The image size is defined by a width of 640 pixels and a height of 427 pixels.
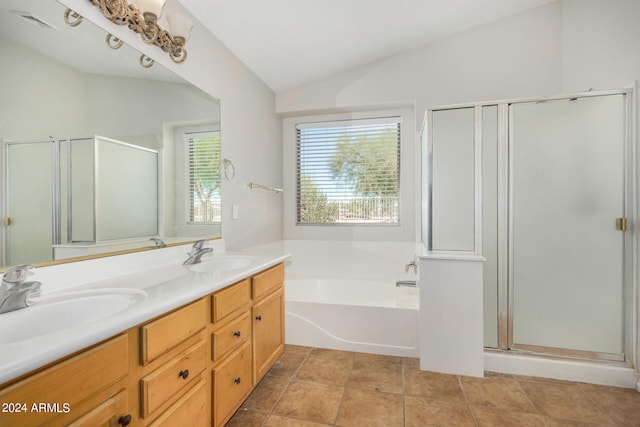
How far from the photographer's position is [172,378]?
1.08m

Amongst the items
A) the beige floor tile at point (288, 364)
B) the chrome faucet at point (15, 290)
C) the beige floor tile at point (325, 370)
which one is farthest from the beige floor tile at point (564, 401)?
the chrome faucet at point (15, 290)

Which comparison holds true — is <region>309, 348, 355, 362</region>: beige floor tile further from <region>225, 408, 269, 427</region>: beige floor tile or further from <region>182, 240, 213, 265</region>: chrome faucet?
<region>182, 240, 213, 265</region>: chrome faucet

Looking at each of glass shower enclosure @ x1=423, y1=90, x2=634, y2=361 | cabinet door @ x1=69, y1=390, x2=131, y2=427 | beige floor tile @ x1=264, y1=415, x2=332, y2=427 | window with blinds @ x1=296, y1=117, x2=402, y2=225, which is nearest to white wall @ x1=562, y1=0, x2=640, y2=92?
glass shower enclosure @ x1=423, y1=90, x2=634, y2=361

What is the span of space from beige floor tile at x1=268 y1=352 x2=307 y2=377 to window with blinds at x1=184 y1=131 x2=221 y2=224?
45.1 inches

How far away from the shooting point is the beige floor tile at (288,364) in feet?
6.82

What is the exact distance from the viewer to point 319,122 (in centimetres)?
346

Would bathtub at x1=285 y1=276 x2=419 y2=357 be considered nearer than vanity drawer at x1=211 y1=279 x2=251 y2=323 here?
No

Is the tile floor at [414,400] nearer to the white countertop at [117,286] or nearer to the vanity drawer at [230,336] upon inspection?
the vanity drawer at [230,336]

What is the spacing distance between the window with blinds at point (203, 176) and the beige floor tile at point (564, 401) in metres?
2.36

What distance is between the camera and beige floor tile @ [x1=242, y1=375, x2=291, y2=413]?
172 cm

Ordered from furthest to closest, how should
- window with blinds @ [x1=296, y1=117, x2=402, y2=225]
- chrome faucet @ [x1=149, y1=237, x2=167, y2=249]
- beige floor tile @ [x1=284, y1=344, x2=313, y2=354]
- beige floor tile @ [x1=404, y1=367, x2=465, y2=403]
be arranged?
window with blinds @ [x1=296, y1=117, x2=402, y2=225], beige floor tile @ [x1=284, y1=344, x2=313, y2=354], beige floor tile @ [x1=404, y1=367, x2=465, y2=403], chrome faucet @ [x1=149, y1=237, x2=167, y2=249]

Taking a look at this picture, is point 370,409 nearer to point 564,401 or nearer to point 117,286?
point 564,401

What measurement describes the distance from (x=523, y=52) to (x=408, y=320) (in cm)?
259

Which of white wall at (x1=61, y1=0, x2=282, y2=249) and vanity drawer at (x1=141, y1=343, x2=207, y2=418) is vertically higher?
white wall at (x1=61, y1=0, x2=282, y2=249)
